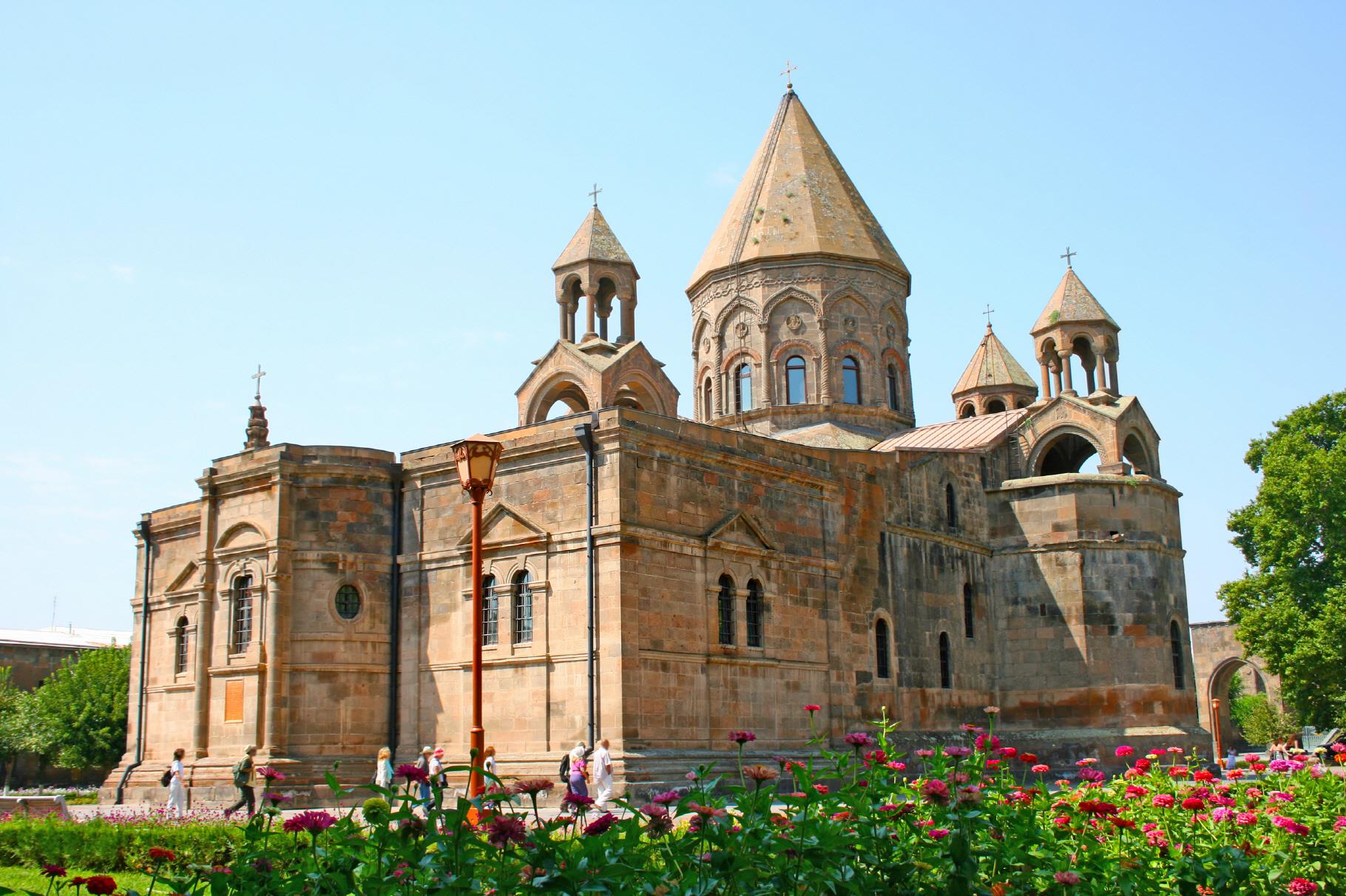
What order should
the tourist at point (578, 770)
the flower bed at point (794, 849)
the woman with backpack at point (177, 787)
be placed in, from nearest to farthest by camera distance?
the flower bed at point (794, 849) < the tourist at point (578, 770) < the woman with backpack at point (177, 787)

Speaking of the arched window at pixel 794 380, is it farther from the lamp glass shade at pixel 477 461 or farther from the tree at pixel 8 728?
the tree at pixel 8 728

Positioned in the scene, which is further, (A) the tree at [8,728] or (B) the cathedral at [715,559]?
(A) the tree at [8,728]

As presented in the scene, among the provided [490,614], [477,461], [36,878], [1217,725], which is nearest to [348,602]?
[490,614]

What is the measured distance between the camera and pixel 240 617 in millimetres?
23156

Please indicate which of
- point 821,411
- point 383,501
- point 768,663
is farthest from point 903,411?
point 383,501

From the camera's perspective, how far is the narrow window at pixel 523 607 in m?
21.3

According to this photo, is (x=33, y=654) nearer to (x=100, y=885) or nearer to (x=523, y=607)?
(x=523, y=607)

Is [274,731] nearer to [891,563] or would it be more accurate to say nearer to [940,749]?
[891,563]

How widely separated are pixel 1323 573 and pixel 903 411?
11768 mm

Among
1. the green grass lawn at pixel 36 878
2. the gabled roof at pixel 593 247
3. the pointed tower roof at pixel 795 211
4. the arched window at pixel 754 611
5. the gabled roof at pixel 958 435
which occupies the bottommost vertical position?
the green grass lawn at pixel 36 878

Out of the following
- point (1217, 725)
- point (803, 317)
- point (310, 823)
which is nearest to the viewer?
point (310, 823)

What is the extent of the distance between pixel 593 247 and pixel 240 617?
31.5 ft

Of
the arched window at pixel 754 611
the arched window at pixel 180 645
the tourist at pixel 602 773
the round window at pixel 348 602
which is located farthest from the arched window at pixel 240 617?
the arched window at pixel 754 611

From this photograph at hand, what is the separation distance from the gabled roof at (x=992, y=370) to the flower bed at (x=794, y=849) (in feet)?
108
